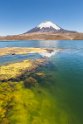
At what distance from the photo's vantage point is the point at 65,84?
26547 millimetres

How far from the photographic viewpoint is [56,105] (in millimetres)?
19297

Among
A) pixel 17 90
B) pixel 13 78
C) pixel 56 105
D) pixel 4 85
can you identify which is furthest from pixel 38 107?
pixel 13 78

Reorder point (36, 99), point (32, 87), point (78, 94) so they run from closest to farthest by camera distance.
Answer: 1. point (36, 99)
2. point (78, 94)
3. point (32, 87)

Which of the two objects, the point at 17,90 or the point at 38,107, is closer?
the point at 38,107

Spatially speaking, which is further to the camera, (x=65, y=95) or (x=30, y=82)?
(x=30, y=82)

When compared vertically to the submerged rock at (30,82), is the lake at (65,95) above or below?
below

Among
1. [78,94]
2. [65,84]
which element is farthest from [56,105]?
[65,84]

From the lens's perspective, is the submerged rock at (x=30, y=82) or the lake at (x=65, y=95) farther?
the submerged rock at (x=30, y=82)

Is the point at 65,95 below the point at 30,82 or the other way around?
below

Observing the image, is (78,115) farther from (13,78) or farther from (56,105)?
(13,78)

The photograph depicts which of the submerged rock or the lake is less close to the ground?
the submerged rock

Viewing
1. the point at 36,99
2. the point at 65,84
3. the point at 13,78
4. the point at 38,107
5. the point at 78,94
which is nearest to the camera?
the point at 38,107

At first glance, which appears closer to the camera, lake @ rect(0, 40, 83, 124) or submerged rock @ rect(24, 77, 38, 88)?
lake @ rect(0, 40, 83, 124)

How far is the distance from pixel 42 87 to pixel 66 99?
15.3 ft
